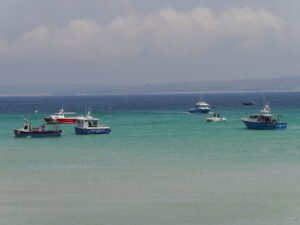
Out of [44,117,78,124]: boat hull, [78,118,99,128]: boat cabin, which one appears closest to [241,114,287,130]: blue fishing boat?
[78,118,99,128]: boat cabin

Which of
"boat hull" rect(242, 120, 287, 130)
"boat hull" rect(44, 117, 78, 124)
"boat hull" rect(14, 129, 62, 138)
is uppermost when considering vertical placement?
"boat hull" rect(242, 120, 287, 130)

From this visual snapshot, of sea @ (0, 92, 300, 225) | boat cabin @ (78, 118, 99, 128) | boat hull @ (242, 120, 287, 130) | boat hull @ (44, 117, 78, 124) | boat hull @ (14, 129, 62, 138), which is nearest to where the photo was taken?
sea @ (0, 92, 300, 225)

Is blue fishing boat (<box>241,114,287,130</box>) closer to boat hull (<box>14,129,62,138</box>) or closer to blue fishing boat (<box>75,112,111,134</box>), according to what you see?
blue fishing boat (<box>75,112,111,134</box>)

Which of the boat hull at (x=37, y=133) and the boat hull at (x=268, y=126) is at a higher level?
the boat hull at (x=268, y=126)

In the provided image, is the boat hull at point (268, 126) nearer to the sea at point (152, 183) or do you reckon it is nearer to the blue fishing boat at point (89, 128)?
the sea at point (152, 183)

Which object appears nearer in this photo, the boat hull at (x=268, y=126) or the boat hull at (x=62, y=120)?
the boat hull at (x=268, y=126)

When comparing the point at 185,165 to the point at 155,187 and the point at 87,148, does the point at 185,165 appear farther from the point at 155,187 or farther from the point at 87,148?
the point at 87,148

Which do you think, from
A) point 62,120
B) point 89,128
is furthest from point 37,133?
point 62,120

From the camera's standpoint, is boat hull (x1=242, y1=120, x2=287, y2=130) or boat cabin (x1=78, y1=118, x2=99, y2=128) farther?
boat cabin (x1=78, y1=118, x2=99, y2=128)

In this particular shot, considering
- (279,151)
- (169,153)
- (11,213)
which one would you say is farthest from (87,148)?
(11,213)

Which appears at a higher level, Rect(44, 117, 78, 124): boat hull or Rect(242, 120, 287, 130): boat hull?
Rect(242, 120, 287, 130): boat hull

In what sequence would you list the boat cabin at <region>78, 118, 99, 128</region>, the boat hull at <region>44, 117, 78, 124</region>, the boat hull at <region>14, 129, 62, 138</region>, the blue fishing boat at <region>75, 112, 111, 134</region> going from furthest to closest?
the boat hull at <region>44, 117, 78, 124</region> < the boat cabin at <region>78, 118, 99, 128</region> < the blue fishing boat at <region>75, 112, 111, 134</region> < the boat hull at <region>14, 129, 62, 138</region>

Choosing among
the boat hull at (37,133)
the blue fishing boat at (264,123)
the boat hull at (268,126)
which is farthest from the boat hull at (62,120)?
the boat hull at (268,126)

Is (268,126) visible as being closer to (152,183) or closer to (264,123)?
(264,123)
